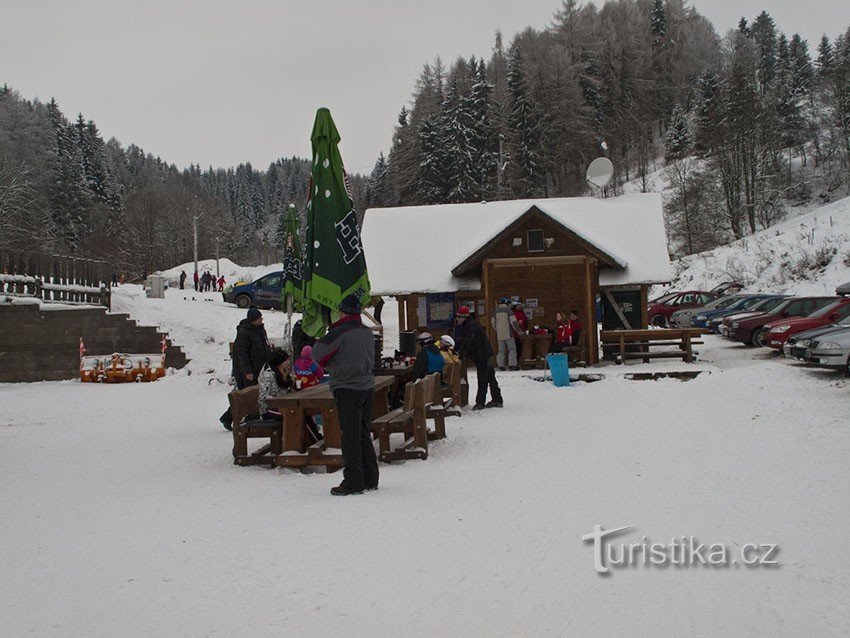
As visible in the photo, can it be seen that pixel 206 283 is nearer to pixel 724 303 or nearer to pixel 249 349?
A: pixel 724 303

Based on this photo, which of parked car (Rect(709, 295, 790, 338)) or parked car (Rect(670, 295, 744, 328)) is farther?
parked car (Rect(670, 295, 744, 328))

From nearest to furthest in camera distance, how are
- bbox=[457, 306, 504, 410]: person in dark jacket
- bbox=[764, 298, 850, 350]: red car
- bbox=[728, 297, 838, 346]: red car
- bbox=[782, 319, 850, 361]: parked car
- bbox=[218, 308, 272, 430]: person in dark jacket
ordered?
bbox=[218, 308, 272, 430]: person in dark jacket
bbox=[457, 306, 504, 410]: person in dark jacket
bbox=[782, 319, 850, 361]: parked car
bbox=[764, 298, 850, 350]: red car
bbox=[728, 297, 838, 346]: red car

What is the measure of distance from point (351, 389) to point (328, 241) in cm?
262

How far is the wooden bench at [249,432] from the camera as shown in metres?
8.10

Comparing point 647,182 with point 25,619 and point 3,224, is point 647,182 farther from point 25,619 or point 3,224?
point 25,619

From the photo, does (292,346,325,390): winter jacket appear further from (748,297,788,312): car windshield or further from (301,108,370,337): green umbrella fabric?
(748,297,788,312): car windshield

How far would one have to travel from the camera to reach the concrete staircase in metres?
19.1

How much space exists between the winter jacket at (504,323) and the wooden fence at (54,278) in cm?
1132

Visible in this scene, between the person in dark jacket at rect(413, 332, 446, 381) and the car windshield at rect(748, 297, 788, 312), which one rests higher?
the car windshield at rect(748, 297, 788, 312)

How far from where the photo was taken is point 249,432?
8219 millimetres

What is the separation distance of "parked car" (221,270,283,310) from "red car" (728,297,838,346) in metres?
19.7

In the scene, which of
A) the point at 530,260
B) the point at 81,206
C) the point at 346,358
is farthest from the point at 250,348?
the point at 81,206

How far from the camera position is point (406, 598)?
13.9 ft

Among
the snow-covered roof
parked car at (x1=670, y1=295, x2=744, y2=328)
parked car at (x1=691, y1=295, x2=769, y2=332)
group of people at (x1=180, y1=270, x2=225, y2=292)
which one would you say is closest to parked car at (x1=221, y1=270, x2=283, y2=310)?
the snow-covered roof
